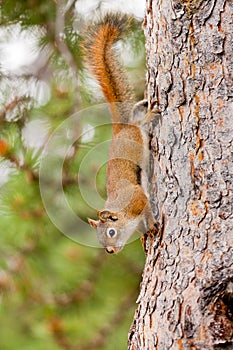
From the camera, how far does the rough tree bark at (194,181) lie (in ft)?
3.08

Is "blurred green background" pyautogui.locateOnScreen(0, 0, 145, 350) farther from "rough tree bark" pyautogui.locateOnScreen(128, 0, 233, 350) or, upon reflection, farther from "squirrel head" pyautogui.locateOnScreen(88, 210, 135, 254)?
"rough tree bark" pyautogui.locateOnScreen(128, 0, 233, 350)

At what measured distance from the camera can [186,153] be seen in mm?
988

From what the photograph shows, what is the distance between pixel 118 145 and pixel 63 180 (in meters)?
0.29

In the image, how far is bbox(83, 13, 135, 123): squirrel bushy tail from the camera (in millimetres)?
1224

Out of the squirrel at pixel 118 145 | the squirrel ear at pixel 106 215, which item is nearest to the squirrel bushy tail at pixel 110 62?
the squirrel at pixel 118 145

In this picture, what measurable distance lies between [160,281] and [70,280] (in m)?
0.66

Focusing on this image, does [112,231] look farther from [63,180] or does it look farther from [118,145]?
[63,180]

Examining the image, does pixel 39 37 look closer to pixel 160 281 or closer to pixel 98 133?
pixel 98 133

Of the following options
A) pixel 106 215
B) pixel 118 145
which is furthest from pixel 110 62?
pixel 106 215

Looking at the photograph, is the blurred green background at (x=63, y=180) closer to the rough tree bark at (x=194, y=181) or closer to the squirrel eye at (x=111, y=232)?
the squirrel eye at (x=111, y=232)

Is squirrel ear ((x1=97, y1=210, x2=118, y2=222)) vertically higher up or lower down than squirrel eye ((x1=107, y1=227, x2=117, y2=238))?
higher up

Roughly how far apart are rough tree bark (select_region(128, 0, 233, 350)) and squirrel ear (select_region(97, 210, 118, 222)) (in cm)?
19

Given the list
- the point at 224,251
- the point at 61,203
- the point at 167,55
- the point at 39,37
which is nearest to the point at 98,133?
the point at 61,203

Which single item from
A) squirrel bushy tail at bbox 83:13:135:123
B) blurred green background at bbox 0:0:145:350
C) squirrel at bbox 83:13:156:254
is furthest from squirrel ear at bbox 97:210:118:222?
blurred green background at bbox 0:0:145:350
